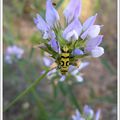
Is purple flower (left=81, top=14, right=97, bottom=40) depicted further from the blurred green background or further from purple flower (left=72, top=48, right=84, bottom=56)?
the blurred green background

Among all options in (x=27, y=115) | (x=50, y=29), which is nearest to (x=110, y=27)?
(x=27, y=115)

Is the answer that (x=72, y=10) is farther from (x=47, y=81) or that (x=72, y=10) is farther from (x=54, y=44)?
(x=47, y=81)

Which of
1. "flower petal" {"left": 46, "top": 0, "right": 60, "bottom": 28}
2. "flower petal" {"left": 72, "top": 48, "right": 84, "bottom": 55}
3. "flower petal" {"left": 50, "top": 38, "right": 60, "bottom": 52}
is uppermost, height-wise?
"flower petal" {"left": 46, "top": 0, "right": 60, "bottom": 28}

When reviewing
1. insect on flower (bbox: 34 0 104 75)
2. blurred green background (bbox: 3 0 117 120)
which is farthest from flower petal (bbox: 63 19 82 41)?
blurred green background (bbox: 3 0 117 120)

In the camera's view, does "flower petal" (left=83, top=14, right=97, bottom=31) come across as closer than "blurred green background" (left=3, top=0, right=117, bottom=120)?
Yes

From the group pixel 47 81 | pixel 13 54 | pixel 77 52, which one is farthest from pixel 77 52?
pixel 47 81

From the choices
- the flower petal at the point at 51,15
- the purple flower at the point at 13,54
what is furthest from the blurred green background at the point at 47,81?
the flower petal at the point at 51,15

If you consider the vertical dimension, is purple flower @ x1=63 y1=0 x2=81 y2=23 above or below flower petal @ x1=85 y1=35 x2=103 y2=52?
above
